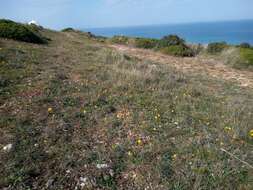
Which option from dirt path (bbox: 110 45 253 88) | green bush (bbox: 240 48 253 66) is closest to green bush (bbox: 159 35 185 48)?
dirt path (bbox: 110 45 253 88)

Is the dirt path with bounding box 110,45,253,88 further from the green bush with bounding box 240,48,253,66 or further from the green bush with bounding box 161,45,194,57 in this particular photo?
the green bush with bounding box 161,45,194,57

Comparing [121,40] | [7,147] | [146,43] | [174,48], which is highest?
[7,147]

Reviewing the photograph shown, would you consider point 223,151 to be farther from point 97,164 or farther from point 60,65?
point 60,65

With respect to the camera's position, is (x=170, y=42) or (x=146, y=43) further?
(x=146, y=43)

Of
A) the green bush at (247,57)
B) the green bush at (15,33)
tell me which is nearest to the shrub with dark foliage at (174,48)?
the green bush at (247,57)

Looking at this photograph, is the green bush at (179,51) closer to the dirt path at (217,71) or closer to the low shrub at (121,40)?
the dirt path at (217,71)

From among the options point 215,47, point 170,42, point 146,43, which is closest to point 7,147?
point 215,47

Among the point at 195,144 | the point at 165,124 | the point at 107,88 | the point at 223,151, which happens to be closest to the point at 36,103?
the point at 107,88

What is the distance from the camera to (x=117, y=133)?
183 inches

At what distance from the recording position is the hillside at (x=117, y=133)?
11.4 feet

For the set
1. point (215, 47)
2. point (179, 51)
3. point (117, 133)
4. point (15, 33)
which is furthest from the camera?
point (215, 47)

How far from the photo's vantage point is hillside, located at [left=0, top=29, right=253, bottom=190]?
346 centimetres

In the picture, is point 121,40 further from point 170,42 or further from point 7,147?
point 7,147

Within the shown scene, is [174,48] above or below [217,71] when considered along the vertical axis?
above
